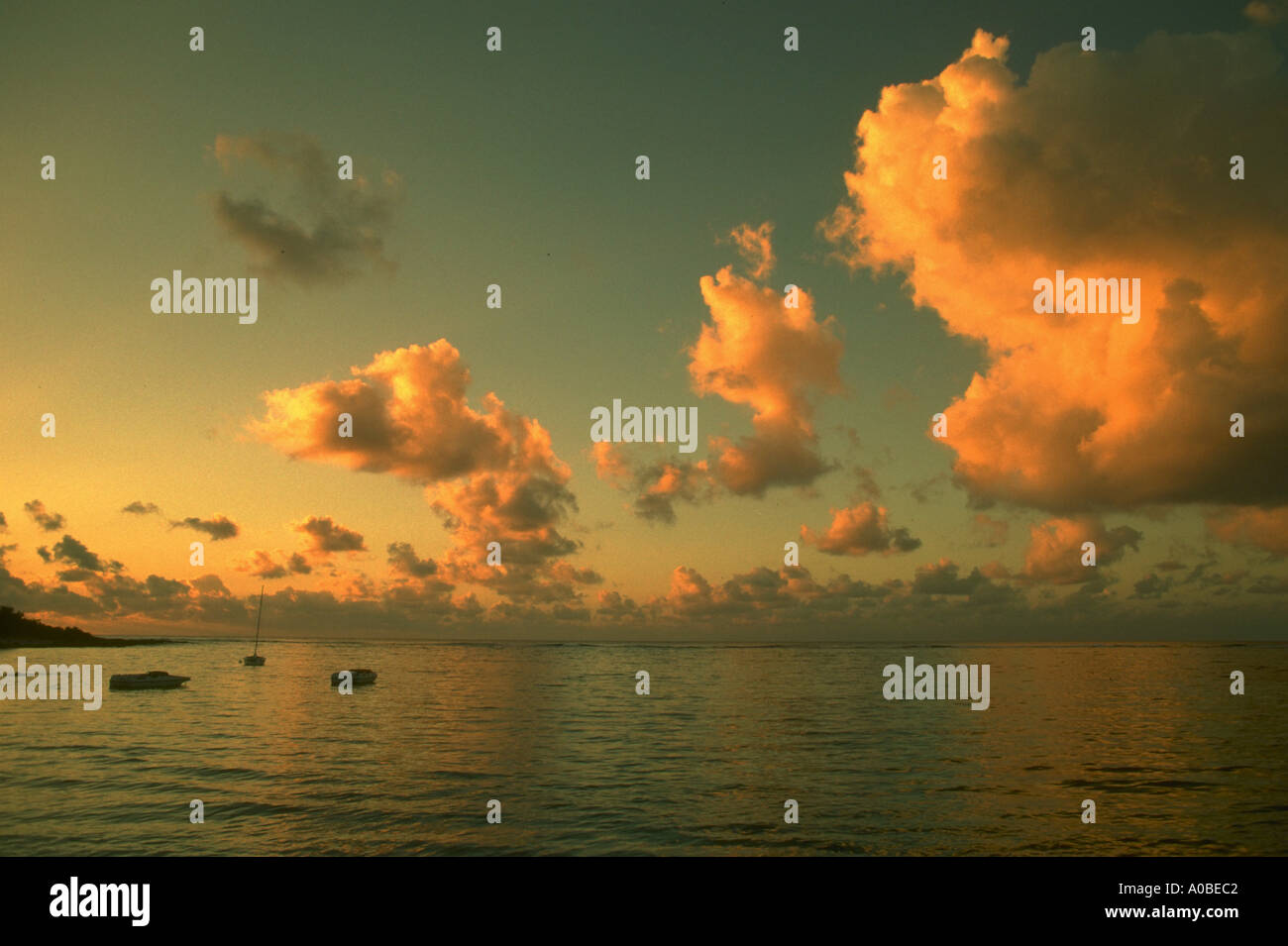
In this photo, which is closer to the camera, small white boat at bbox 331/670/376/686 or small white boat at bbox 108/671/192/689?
small white boat at bbox 108/671/192/689

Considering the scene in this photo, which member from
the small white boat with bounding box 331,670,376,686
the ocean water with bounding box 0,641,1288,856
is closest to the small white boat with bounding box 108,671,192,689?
the ocean water with bounding box 0,641,1288,856

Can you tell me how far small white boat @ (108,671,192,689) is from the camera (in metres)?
85.6

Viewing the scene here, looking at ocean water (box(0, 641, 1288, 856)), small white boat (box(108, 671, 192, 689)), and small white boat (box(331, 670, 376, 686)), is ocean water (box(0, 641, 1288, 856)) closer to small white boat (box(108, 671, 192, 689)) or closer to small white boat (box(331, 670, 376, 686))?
small white boat (box(108, 671, 192, 689))

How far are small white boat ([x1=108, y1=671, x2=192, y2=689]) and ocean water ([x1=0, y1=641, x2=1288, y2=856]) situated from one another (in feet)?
58.7

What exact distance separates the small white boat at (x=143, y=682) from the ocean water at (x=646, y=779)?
17.9 metres

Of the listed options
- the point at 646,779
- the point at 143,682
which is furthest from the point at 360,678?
the point at 646,779

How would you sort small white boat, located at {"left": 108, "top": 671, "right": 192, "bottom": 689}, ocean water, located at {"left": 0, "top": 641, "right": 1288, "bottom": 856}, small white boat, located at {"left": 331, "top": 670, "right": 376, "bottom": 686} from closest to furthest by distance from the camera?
ocean water, located at {"left": 0, "top": 641, "right": 1288, "bottom": 856} → small white boat, located at {"left": 108, "top": 671, "right": 192, "bottom": 689} → small white boat, located at {"left": 331, "top": 670, "right": 376, "bottom": 686}

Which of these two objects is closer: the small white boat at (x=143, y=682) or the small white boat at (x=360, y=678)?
the small white boat at (x=143, y=682)

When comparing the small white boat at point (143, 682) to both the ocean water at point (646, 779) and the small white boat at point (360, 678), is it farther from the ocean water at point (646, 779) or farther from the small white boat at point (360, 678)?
the small white boat at point (360, 678)

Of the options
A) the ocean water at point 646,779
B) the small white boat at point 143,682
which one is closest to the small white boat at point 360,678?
the small white boat at point 143,682

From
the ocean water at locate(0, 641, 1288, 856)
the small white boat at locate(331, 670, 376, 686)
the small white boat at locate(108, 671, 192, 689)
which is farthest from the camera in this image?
the small white boat at locate(331, 670, 376, 686)

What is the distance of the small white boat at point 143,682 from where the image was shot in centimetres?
8562
